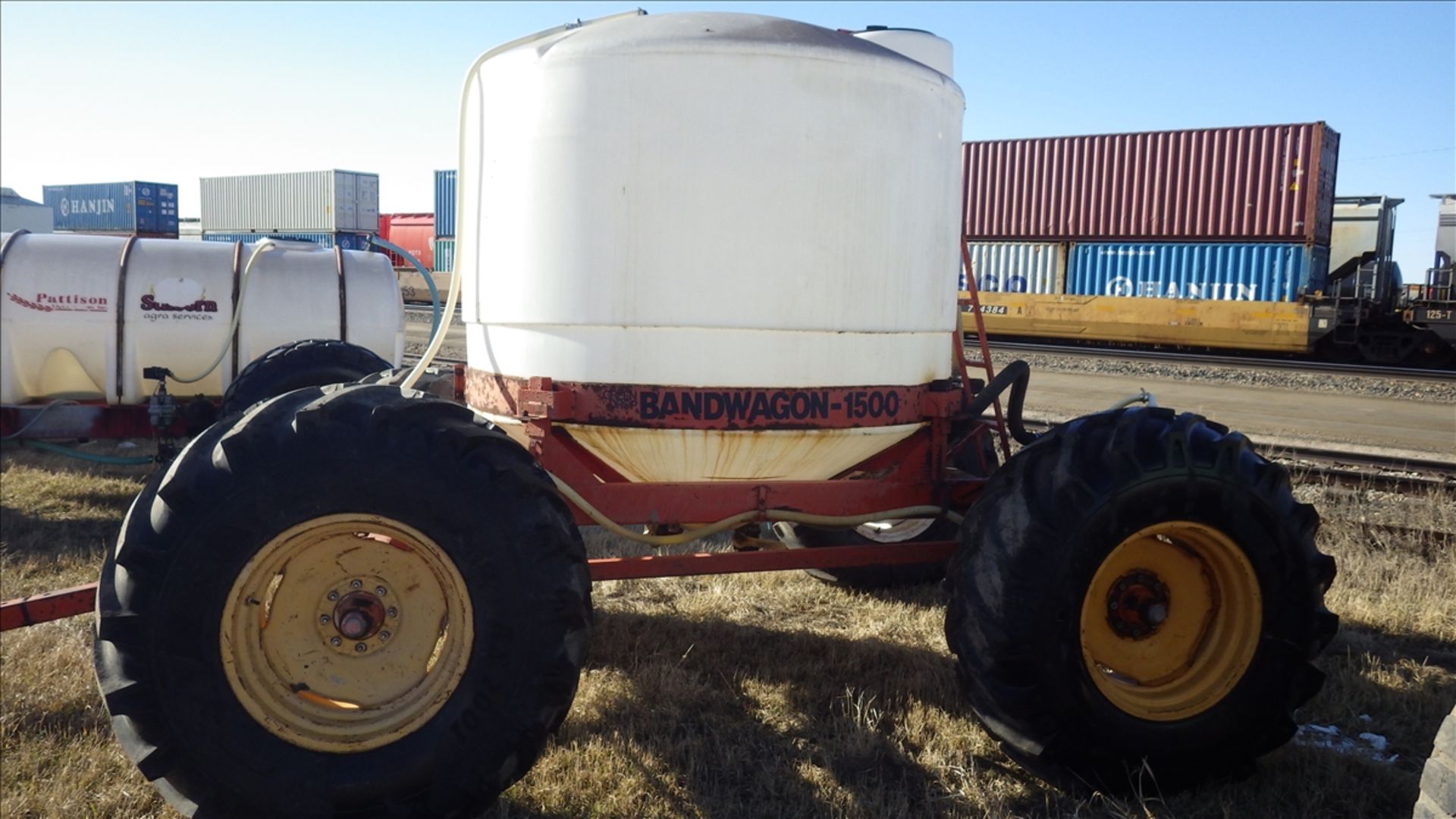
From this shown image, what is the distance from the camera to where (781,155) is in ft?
12.7

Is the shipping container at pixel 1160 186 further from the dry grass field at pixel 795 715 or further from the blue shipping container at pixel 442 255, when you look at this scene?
the blue shipping container at pixel 442 255

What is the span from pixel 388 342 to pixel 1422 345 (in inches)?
837

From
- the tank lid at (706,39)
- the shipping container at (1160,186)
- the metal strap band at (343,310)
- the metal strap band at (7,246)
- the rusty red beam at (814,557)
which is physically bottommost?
the rusty red beam at (814,557)

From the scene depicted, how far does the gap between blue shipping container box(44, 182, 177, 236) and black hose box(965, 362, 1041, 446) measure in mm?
43317

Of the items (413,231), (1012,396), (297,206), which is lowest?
(1012,396)

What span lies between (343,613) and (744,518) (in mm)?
1531

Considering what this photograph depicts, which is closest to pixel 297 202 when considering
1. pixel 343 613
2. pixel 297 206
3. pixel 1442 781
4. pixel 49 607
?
pixel 297 206

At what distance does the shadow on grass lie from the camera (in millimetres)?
3828

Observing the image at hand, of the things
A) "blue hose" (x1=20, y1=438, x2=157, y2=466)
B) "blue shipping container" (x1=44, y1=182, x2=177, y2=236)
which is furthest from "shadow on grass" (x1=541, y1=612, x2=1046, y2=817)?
"blue shipping container" (x1=44, y1=182, x2=177, y2=236)

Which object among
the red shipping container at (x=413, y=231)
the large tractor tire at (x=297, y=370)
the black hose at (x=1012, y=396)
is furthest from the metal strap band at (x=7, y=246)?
the red shipping container at (x=413, y=231)

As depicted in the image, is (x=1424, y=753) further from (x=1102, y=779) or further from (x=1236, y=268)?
(x=1236, y=268)

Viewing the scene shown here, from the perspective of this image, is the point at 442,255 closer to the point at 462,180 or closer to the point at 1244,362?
the point at 1244,362

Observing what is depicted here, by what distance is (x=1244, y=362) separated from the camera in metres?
20.7

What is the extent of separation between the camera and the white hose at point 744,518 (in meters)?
4.01
